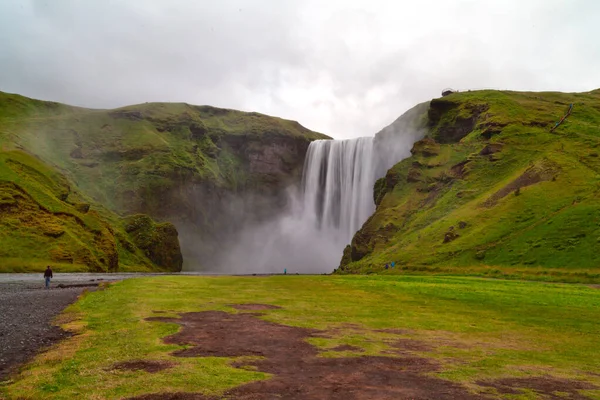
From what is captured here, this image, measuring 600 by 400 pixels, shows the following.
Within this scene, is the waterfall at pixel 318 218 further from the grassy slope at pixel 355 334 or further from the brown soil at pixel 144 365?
the brown soil at pixel 144 365

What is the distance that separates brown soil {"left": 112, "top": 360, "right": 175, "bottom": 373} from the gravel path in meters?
3.11

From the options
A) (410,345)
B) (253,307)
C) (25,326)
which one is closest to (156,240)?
(253,307)

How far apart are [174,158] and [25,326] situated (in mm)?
144735

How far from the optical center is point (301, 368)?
13.5m

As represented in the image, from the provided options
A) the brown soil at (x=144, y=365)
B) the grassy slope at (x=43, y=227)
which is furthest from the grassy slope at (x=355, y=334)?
the grassy slope at (x=43, y=227)

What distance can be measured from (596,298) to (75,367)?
3503 cm

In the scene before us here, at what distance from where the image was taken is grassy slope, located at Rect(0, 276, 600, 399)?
38.1 ft

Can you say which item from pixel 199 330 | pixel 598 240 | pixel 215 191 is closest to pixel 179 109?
pixel 215 191

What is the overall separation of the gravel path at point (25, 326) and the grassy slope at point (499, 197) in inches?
1968

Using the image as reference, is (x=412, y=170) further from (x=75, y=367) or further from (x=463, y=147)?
(x=75, y=367)

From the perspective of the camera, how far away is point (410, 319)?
77.6ft

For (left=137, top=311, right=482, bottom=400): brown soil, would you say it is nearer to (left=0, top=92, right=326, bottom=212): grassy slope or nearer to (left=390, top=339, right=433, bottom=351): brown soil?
(left=390, top=339, right=433, bottom=351): brown soil

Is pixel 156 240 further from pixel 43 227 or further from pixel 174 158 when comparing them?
pixel 174 158

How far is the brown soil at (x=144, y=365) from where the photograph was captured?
12.6 meters
